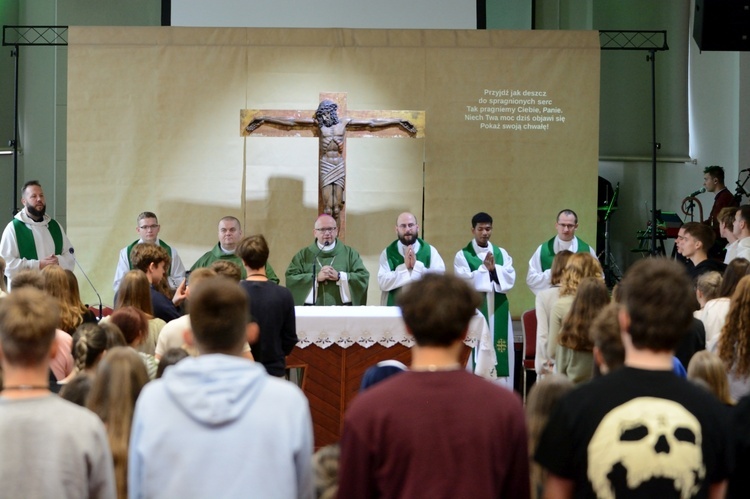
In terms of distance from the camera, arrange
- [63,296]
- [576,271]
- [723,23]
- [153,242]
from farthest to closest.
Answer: [153,242] → [723,23] → [576,271] → [63,296]

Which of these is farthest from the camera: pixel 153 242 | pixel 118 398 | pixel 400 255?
pixel 400 255

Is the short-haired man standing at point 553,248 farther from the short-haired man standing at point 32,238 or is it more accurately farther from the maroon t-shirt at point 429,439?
the maroon t-shirt at point 429,439

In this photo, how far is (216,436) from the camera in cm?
270

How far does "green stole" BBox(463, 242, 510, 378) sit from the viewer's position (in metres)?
9.95

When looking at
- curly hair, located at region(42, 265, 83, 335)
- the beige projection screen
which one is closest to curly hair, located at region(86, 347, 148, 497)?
curly hair, located at region(42, 265, 83, 335)

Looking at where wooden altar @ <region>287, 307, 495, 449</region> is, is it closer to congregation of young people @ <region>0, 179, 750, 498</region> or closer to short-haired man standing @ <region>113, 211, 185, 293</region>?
short-haired man standing @ <region>113, 211, 185, 293</region>

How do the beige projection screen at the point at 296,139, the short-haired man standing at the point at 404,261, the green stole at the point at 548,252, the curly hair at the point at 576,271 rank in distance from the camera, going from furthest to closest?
the beige projection screen at the point at 296,139 < the green stole at the point at 548,252 < the short-haired man standing at the point at 404,261 < the curly hair at the point at 576,271

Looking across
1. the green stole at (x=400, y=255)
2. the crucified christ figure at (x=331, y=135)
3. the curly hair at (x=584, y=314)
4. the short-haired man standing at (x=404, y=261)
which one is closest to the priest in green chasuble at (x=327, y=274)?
the short-haired man standing at (x=404, y=261)

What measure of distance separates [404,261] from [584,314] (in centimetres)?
485

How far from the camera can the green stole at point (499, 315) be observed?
995 centimetres

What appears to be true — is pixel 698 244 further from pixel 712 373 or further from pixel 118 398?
pixel 118 398

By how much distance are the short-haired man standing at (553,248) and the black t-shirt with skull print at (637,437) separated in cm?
758

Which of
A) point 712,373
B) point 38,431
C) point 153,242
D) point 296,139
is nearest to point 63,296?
point 38,431

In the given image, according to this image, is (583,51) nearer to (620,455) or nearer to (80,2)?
(80,2)
